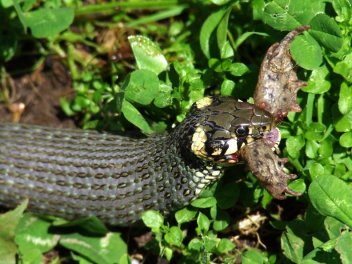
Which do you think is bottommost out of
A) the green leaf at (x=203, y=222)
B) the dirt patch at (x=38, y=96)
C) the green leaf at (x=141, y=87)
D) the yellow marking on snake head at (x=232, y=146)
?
the dirt patch at (x=38, y=96)

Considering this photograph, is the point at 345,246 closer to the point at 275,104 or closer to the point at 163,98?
the point at 275,104

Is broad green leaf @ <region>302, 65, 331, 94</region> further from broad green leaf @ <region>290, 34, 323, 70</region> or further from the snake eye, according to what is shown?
the snake eye

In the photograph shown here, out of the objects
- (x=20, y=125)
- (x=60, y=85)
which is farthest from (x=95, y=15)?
(x=20, y=125)

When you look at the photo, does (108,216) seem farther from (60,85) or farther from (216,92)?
(60,85)

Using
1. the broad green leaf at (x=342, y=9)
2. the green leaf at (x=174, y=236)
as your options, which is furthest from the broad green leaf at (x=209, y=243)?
the broad green leaf at (x=342, y=9)

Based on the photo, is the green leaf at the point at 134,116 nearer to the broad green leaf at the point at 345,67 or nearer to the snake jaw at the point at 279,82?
the snake jaw at the point at 279,82
